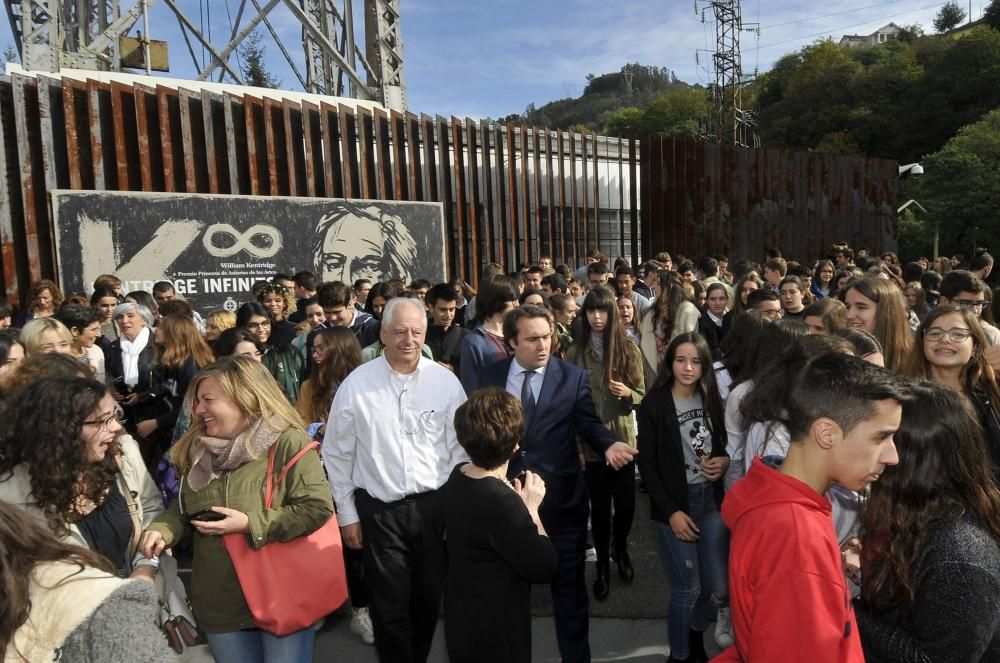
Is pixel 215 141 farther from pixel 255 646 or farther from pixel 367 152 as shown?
pixel 255 646

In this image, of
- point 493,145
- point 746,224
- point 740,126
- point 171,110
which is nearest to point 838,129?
point 740,126

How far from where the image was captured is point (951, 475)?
184 centimetres

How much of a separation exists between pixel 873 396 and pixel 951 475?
437 mm

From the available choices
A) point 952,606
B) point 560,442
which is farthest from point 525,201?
point 952,606

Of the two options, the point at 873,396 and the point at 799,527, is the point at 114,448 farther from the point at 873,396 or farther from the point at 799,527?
the point at 873,396

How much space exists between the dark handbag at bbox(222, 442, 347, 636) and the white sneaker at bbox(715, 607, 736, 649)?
7.11ft

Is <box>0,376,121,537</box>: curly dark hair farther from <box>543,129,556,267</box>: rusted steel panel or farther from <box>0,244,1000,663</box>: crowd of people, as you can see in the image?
<box>543,129,556,267</box>: rusted steel panel

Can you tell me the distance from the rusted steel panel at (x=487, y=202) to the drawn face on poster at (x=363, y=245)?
1605 millimetres

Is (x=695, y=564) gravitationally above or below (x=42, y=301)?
below

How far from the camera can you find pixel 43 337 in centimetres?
410

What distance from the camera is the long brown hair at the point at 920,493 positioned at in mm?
1792

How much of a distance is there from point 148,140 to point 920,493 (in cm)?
977

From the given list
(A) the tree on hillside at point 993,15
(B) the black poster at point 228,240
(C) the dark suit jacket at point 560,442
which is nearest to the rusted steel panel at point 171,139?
(B) the black poster at point 228,240

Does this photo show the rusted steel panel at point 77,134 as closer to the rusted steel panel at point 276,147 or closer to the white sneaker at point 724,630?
the rusted steel panel at point 276,147
